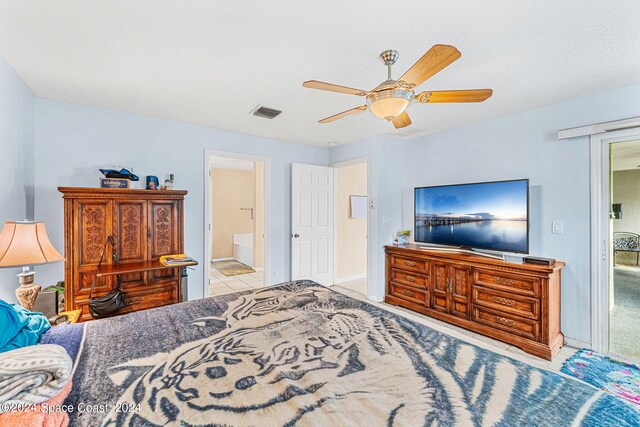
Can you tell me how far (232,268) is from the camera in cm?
616

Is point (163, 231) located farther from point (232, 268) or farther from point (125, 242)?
point (232, 268)

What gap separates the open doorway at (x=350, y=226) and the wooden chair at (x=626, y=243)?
10.2 ft

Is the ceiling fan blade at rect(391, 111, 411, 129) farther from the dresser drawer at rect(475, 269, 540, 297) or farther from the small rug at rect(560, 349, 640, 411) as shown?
the small rug at rect(560, 349, 640, 411)

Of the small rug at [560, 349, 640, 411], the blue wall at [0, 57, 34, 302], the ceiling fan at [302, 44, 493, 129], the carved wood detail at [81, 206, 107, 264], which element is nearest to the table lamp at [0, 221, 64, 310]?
the blue wall at [0, 57, 34, 302]

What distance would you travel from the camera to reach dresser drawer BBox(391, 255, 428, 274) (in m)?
3.48

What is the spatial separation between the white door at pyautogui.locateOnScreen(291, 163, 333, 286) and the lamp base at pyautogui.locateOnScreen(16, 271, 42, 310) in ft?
9.53

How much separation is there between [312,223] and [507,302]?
109 inches

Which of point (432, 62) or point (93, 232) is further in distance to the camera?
point (93, 232)

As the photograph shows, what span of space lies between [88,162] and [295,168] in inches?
98.5

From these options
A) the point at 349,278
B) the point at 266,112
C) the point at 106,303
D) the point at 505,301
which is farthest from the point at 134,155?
the point at 505,301

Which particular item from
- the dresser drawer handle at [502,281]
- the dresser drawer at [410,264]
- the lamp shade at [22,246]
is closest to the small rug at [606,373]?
the dresser drawer handle at [502,281]

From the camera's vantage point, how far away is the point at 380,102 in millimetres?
1782

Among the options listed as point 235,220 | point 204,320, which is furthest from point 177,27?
point 235,220

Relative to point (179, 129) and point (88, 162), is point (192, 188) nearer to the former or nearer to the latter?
point (179, 129)
